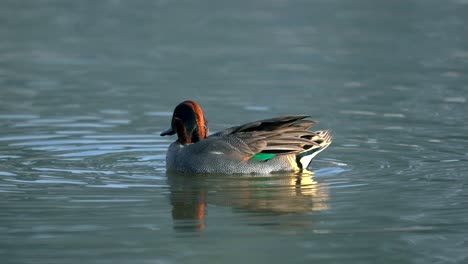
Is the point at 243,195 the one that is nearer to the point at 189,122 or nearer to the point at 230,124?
the point at 189,122

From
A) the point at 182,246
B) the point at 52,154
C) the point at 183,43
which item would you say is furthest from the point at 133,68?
the point at 182,246

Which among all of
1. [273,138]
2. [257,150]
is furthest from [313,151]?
[257,150]

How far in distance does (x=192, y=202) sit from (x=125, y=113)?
537 centimetres

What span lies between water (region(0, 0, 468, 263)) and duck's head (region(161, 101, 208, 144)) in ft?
1.72

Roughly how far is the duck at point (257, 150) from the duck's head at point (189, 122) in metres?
0.30

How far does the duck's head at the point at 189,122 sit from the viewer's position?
1126 centimetres

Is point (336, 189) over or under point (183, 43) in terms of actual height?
under

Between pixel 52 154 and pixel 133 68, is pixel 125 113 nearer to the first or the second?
pixel 52 154

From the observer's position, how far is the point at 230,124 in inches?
551

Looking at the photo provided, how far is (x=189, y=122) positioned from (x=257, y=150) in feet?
3.34

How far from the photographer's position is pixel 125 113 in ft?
48.2

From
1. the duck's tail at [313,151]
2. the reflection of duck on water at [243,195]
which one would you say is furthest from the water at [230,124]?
the duck's tail at [313,151]

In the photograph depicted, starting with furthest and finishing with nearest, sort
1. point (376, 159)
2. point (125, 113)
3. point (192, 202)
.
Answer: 1. point (125, 113)
2. point (376, 159)
3. point (192, 202)

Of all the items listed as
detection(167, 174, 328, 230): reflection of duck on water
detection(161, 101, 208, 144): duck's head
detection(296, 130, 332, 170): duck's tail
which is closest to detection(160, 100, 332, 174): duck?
detection(296, 130, 332, 170): duck's tail
